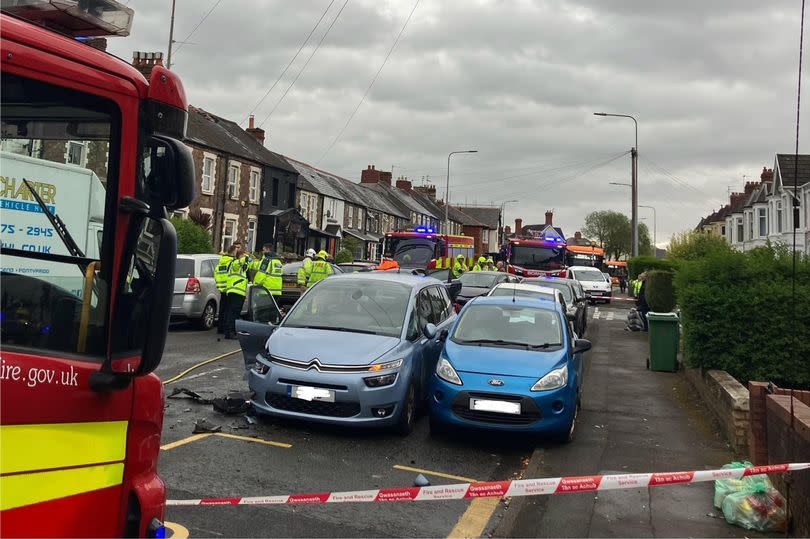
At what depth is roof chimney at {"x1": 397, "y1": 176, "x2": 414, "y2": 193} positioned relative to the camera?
252 feet

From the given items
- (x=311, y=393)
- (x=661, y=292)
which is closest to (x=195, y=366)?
(x=311, y=393)

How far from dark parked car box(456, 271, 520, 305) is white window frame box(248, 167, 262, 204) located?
19.9 metres

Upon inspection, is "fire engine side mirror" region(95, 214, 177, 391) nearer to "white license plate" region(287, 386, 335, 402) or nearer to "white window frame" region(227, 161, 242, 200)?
"white license plate" region(287, 386, 335, 402)

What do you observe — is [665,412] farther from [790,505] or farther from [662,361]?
[790,505]

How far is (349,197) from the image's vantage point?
175 feet

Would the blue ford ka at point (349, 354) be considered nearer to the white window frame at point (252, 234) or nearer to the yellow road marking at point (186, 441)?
the yellow road marking at point (186, 441)

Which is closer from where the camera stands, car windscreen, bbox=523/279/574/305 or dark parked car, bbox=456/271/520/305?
car windscreen, bbox=523/279/574/305

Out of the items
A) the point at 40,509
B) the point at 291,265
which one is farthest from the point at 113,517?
the point at 291,265

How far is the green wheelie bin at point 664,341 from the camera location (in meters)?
12.0

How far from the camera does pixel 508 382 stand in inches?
276

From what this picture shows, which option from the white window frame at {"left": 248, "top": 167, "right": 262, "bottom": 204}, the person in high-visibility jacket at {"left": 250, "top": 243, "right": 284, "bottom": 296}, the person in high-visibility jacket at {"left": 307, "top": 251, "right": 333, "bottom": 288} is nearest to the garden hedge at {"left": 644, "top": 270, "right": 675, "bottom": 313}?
the person in high-visibility jacket at {"left": 307, "top": 251, "right": 333, "bottom": 288}

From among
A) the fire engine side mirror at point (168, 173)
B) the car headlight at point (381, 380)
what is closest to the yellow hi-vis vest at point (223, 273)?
the car headlight at point (381, 380)

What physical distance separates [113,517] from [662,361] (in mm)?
11194

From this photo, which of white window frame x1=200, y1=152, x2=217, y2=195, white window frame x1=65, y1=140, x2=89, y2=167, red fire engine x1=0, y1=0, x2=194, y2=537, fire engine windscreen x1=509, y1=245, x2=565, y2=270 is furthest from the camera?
white window frame x1=200, y1=152, x2=217, y2=195
